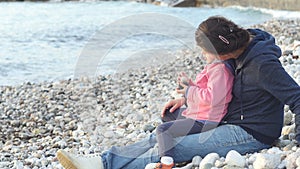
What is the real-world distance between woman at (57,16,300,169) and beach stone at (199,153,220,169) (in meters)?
0.14

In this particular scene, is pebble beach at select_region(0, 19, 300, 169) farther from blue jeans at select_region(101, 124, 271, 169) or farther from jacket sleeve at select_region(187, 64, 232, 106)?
jacket sleeve at select_region(187, 64, 232, 106)

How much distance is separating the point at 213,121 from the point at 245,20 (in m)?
18.4

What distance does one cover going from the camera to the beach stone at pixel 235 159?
3203mm

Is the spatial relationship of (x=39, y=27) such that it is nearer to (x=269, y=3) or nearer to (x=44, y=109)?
(x=269, y=3)

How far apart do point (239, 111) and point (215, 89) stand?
0.86 feet

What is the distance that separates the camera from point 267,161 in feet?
10.1

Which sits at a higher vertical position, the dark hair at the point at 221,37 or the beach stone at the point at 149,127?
the dark hair at the point at 221,37

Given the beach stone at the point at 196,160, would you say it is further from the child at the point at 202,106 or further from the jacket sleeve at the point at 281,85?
the jacket sleeve at the point at 281,85

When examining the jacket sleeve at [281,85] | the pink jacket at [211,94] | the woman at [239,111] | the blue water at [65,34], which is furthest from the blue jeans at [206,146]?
the blue water at [65,34]

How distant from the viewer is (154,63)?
9.56 m

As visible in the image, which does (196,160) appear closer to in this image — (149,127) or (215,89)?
(215,89)

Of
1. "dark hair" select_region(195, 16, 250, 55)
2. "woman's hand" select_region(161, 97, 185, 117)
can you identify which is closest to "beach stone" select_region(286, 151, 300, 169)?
"dark hair" select_region(195, 16, 250, 55)

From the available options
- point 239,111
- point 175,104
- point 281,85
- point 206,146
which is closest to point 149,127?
point 175,104

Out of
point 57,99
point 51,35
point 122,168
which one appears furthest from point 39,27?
point 122,168
